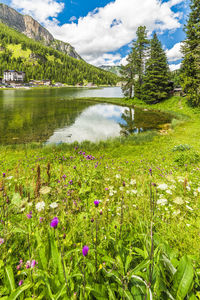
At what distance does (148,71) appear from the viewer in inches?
1567

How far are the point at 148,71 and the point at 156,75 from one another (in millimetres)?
2771

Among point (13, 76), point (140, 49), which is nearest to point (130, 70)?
point (140, 49)

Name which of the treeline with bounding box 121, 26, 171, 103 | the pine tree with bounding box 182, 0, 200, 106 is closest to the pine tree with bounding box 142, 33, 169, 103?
the treeline with bounding box 121, 26, 171, 103

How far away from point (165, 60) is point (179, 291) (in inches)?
1994

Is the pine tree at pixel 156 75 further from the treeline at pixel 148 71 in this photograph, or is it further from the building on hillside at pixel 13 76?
the building on hillside at pixel 13 76

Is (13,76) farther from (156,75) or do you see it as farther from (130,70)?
(156,75)

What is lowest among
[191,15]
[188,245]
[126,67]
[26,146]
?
[26,146]

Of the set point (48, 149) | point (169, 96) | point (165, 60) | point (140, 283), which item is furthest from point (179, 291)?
point (165, 60)

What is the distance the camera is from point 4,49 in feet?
644

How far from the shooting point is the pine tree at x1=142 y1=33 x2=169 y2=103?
3838cm

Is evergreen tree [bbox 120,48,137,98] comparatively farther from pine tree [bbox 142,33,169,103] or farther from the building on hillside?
the building on hillside

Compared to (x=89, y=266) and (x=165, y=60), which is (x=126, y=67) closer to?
(x=165, y=60)

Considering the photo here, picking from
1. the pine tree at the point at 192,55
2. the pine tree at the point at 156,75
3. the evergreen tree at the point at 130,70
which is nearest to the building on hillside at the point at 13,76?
the evergreen tree at the point at 130,70

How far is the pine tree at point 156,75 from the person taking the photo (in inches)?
1511
